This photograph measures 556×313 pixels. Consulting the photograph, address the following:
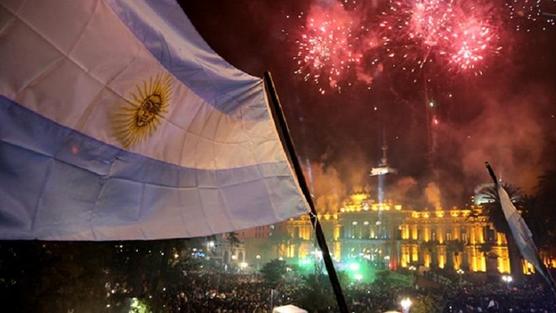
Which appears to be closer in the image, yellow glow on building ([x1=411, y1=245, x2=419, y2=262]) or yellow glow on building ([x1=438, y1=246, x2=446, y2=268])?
yellow glow on building ([x1=438, y1=246, x2=446, y2=268])

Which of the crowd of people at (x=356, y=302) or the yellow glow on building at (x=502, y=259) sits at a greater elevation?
the yellow glow on building at (x=502, y=259)

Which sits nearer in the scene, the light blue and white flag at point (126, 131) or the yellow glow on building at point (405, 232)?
the light blue and white flag at point (126, 131)

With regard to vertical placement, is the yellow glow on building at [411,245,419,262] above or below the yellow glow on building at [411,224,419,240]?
below

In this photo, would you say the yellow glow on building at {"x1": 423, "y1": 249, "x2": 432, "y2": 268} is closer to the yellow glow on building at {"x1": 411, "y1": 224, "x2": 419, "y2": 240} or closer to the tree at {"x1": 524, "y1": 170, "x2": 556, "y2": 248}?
the yellow glow on building at {"x1": 411, "y1": 224, "x2": 419, "y2": 240}

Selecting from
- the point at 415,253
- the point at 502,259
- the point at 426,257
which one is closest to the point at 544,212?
the point at 502,259

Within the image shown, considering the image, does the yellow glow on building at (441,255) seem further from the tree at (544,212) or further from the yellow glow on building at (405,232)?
the tree at (544,212)

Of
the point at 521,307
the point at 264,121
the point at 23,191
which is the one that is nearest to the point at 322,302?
the point at 521,307

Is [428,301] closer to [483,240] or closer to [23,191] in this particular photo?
[23,191]

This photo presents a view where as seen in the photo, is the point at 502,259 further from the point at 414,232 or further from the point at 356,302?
the point at 356,302

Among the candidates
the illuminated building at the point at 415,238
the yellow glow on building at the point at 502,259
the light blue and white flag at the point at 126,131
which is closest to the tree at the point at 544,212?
the light blue and white flag at the point at 126,131

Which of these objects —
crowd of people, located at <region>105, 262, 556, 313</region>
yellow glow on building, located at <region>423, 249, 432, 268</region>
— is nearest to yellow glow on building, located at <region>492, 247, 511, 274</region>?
yellow glow on building, located at <region>423, 249, 432, 268</region>
